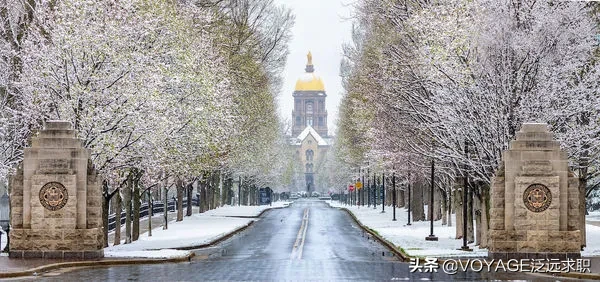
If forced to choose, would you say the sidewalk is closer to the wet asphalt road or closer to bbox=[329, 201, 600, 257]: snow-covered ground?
bbox=[329, 201, 600, 257]: snow-covered ground

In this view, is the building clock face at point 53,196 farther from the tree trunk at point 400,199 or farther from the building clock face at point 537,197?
the tree trunk at point 400,199

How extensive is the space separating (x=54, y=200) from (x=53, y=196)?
12 centimetres

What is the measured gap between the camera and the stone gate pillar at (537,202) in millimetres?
31031

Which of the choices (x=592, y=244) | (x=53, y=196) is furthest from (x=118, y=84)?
(x=592, y=244)

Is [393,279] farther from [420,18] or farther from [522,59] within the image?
[420,18]

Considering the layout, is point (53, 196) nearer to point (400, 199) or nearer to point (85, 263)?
point (85, 263)

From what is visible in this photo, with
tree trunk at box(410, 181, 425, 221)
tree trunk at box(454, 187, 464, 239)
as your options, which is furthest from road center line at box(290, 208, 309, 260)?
tree trunk at box(410, 181, 425, 221)

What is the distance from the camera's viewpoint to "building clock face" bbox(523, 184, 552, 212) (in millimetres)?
31203

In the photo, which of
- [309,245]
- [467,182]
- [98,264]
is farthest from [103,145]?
[467,182]

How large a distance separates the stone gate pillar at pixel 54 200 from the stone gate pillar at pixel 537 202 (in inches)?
457

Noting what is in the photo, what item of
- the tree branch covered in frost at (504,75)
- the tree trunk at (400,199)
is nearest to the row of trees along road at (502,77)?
the tree branch covered in frost at (504,75)

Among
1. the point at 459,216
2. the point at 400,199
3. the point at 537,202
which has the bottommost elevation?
the point at 459,216

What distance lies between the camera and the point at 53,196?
31781 millimetres

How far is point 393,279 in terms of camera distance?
2509 cm
